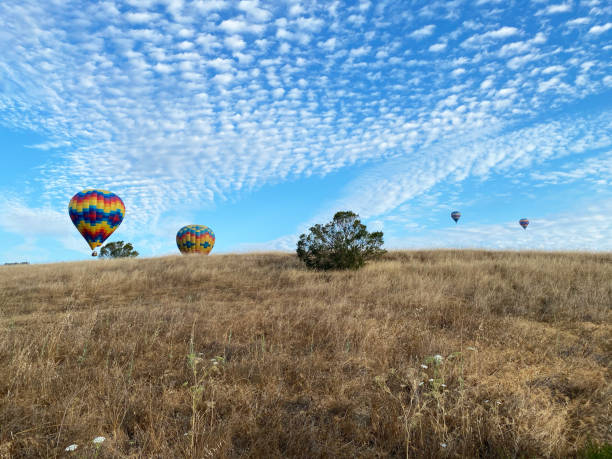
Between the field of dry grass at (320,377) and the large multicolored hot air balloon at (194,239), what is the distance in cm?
2656

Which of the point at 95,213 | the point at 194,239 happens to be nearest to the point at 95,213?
the point at 95,213

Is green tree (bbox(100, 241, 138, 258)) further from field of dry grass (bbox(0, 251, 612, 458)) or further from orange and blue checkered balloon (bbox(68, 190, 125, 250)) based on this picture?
field of dry grass (bbox(0, 251, 612, 458))

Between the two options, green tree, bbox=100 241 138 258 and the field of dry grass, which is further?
green tree, bbox=100 241 138 258

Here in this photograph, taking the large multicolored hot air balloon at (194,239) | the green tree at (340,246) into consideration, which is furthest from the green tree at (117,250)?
the green tree at (340,246)

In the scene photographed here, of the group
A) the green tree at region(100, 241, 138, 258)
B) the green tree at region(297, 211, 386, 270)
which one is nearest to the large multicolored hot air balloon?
the green tree at region(100, 241, 138, 258)

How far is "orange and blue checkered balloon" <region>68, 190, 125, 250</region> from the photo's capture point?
1088 inches

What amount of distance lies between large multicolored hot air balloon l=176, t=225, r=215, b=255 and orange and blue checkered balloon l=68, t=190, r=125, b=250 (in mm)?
7923

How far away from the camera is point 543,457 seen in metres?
2.88

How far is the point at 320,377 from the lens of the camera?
14.1ft

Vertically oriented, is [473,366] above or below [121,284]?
below

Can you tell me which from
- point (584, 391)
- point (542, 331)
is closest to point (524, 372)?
point (584, 391)

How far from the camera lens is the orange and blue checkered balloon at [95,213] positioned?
1088 inches

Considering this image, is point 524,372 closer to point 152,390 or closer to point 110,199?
point 152,390

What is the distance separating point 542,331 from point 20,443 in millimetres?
8232
